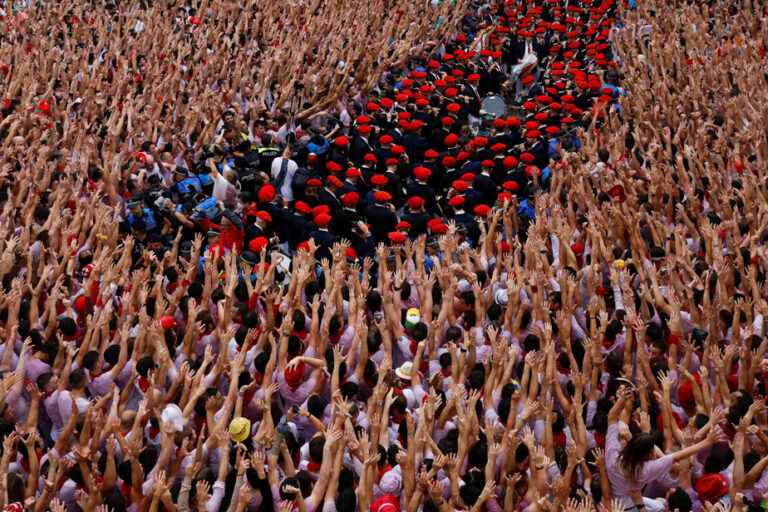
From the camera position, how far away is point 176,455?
4746mm

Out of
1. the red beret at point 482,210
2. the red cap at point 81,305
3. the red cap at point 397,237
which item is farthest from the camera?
the red beret at point 482,210

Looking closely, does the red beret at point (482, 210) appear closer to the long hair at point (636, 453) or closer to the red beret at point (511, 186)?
the red beret at point (511, 186)

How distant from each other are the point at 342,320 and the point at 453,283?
975mm

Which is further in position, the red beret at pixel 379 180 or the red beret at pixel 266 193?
the red beret at pixel 379 180

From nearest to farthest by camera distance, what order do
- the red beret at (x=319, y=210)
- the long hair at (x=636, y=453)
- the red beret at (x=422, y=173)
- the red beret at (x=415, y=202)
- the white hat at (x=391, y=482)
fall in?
the long hair at (x=636, y=453)
the white hat at (x=391, y=482)
the red beret at (x=319, y=210)
the red beret at (x=415, y=202)
the red beret at (x=422, y=173)

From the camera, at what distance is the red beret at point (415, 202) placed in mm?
8664

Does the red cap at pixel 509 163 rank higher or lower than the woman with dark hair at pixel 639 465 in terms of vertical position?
lower

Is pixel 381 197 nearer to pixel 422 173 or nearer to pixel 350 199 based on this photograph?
pixel 350 199

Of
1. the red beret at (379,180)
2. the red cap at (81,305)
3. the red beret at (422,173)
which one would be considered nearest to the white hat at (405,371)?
the red cap at (81,305)

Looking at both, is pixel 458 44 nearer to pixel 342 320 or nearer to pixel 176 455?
pixel 342 320

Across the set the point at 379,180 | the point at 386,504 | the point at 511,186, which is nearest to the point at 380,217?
the point at 379,180

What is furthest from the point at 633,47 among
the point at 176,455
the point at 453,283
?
the point at 176,455

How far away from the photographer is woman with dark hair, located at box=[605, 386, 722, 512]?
14.0 feet

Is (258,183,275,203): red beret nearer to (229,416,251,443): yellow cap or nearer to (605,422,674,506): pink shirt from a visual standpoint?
(229,416,251,443): yellow cap
